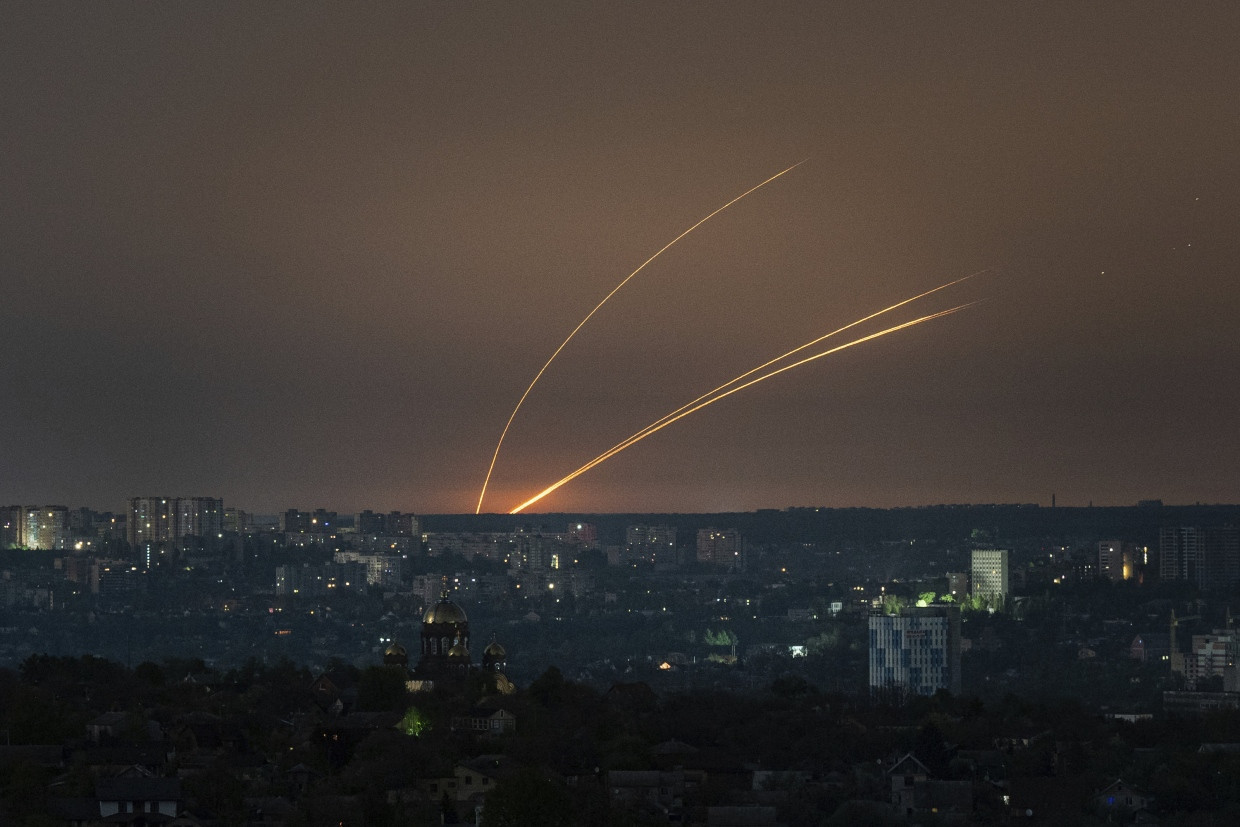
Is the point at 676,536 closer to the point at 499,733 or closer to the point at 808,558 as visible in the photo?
the point at 808,558

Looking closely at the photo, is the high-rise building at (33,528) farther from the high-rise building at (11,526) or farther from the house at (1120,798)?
the house at (1120,798)

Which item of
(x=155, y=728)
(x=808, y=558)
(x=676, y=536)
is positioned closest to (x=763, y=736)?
(x=155, y=728)

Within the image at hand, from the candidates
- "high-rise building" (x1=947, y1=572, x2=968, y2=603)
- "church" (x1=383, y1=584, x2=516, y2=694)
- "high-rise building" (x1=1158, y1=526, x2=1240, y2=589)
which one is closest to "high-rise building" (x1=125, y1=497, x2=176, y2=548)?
"high-rise building" (x1=947, y1=572, x2=968, y2=603)

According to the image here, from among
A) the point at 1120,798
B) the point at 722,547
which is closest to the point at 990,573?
the point at 722,547

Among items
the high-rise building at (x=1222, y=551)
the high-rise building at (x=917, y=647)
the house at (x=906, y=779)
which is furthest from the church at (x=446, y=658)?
the high-rise building at (x=1222, y=551)

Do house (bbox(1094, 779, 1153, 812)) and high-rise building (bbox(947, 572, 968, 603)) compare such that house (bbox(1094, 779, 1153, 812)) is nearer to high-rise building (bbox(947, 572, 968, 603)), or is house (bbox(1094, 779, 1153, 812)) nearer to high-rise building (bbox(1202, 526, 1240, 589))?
high-rise building (bbox(947, 572, 968, 603))

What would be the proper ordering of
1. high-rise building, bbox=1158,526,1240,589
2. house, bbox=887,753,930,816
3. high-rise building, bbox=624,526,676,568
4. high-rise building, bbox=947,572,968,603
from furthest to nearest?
high-rise building, bbox=624,526,676,568 → high-rise building, bbox=1158,526,1240,589 → high-rise building, bbox=947,572,968,603 → house, bbox=887,753,930,816

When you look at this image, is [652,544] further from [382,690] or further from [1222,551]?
[382,690]
